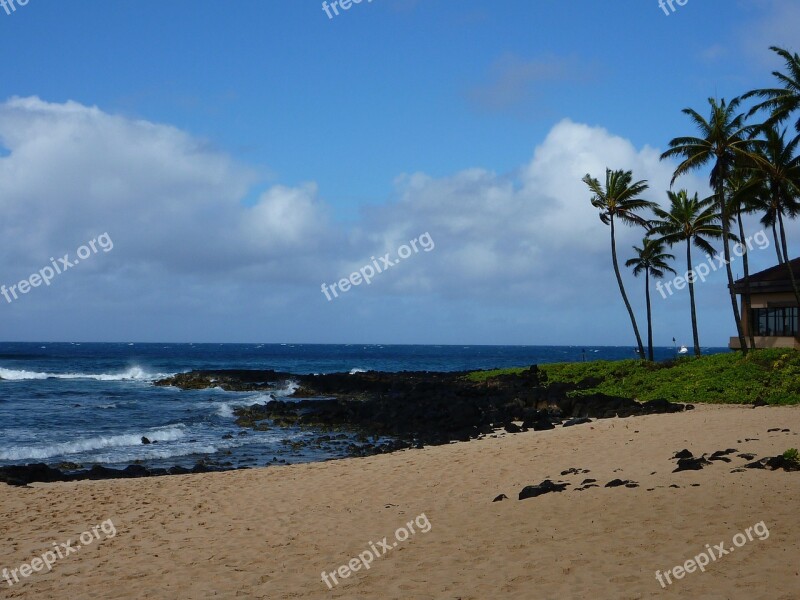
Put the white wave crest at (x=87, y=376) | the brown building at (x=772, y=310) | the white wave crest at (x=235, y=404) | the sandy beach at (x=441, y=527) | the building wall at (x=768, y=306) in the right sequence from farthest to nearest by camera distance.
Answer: the white wave crest at (x=87, y=376), the brown building at (x=772, y=310), the building wall at (x=768, y=306), the white wave crest at (x=235, y=404), the sandy beach at (x=441, y=527)

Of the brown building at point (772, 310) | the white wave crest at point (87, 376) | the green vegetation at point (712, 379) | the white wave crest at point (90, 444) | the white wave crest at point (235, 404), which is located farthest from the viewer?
the white wave crest at point (87, 376)

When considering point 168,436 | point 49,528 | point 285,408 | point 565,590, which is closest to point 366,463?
point 49,528

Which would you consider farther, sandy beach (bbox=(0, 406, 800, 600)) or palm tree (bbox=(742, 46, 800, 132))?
palm tree (bbox=(742, 46, 800, 132))

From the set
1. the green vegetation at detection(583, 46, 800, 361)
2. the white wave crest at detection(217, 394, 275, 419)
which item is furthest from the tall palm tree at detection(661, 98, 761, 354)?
the white wave crest at detection(217, 394, 275, 419)

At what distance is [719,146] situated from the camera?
3247 cm

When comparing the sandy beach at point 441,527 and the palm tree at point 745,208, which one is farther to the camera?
the palm tree at point 745,208

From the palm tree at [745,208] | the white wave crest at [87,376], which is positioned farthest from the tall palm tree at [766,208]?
the white wave crest at [87,376]

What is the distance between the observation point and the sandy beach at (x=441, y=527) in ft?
25.7

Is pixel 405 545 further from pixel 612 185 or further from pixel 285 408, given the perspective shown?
pixel 612 185

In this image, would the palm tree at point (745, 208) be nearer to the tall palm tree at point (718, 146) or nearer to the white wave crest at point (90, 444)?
the tall palm tree at point (718, 146)

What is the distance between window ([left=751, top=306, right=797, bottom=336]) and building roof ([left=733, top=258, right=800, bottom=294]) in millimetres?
1228

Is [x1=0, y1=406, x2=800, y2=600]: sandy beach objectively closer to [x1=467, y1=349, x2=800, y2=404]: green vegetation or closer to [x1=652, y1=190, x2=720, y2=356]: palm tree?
[x1=467, y1=349, x2=800, y2=404]: green vegetation

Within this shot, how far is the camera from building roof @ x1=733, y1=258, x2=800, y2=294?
37875 mm

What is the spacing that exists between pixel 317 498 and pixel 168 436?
14010mm
